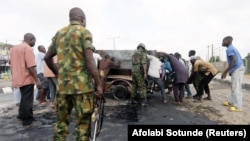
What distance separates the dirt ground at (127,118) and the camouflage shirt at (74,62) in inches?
54.8

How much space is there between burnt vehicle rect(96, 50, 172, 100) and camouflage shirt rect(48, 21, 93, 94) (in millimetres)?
4849

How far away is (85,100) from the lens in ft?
9.96

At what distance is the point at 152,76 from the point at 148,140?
13.1 feet

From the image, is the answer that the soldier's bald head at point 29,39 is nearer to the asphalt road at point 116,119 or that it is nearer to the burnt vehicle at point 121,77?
the asphalt road at point 116,119

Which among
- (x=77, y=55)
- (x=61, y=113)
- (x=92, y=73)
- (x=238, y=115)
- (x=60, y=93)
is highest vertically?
(x=77, y=55)

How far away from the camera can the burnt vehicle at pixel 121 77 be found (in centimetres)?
795

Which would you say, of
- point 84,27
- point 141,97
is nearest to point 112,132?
point 84,27

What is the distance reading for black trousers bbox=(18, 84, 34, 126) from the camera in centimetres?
495

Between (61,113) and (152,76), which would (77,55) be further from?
(152,76)

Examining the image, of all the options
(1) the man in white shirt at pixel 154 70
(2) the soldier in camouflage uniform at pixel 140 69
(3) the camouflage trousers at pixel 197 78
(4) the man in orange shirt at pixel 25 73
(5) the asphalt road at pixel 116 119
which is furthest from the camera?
(3) the camouflage trousers at pixel 197 78

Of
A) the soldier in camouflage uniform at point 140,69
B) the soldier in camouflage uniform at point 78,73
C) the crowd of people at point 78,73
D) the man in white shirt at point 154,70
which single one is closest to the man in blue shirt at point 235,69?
the crowd of people at point 78,73

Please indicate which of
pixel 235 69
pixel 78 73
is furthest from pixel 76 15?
pixel 235 69

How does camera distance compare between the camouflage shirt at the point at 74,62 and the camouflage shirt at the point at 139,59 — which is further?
the camouflage shirt at the point at 139,59

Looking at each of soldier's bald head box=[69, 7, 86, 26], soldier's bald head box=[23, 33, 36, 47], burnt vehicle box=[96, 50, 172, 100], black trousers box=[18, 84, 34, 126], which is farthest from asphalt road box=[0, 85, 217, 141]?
soldier's bald head box=[69, 7, 86, 26]
